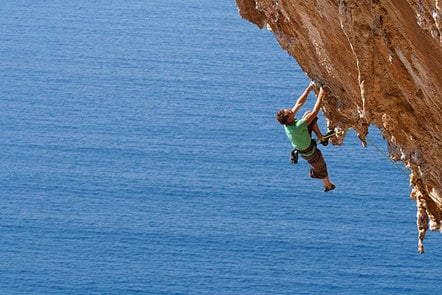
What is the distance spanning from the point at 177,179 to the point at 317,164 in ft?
→ 25.6

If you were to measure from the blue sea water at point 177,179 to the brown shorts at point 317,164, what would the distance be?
5786 millimetres

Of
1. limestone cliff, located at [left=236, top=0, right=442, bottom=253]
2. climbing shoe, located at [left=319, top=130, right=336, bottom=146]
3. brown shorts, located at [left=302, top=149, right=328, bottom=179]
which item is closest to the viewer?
limestone cliff, located at [left=236, top=0, right=442, bottom=253]

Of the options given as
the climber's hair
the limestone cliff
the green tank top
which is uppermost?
the limestone cliff

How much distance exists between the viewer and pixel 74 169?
15.0 meters

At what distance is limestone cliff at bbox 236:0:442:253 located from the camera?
428 centimetres

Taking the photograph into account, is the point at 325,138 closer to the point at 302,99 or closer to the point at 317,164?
the point at 317,164

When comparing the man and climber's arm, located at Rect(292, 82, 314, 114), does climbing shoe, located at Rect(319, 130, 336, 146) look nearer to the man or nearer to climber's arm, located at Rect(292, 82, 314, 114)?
the man

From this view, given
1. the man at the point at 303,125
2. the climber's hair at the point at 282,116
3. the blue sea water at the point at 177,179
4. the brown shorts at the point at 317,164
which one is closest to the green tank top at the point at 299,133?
the man at the point at 303,125

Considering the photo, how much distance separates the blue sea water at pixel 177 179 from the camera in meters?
13.2

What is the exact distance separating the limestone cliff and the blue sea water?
20.7 feet

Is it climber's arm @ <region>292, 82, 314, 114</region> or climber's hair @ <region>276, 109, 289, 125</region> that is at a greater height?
climber's arm @ <region>292, 82, 314, 114</region>

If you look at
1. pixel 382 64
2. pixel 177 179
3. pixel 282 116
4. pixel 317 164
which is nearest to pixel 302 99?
pixel 282 116

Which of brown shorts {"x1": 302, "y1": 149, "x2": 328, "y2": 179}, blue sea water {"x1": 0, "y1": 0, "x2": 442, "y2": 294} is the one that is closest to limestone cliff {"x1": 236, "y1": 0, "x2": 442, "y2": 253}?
brown shorts {"x1": 302, "y1": 149, "x2": 328, "y2": 179}

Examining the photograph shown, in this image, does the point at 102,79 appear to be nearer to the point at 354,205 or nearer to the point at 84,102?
the point at 84,102
